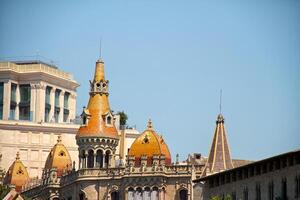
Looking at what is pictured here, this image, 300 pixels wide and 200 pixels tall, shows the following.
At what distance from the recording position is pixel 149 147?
155000 millimetres

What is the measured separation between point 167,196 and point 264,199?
40099mm

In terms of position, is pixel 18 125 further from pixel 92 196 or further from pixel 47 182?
pixel 92 196

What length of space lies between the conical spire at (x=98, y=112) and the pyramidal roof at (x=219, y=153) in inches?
578

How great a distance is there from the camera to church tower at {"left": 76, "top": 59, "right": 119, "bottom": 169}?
6255 inches

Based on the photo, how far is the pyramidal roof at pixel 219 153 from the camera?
14762cm

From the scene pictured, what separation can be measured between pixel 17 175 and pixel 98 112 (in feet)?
79.2

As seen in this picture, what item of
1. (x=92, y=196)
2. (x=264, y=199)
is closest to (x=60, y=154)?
(x=92, y=196)

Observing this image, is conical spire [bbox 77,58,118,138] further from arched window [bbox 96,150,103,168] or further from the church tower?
arched window [bbox 96,150,103,168]

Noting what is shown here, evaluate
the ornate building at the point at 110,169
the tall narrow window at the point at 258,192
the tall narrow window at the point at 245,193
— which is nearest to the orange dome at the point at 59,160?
the ornate building at the point at 110,169

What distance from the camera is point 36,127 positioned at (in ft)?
641

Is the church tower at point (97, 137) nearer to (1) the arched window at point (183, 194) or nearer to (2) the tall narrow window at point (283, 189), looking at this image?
(1) the arched window at point (183, 194)

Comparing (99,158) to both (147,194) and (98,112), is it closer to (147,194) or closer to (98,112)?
(98,112)

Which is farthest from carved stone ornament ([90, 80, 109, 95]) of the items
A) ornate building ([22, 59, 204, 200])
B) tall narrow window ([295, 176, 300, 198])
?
tall narrow window ([295, 176, 300, 198])

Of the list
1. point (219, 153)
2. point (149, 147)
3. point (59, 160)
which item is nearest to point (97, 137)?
point (149, 147)
